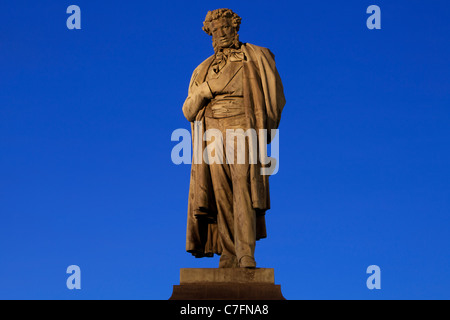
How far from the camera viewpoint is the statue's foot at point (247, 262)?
554 inches

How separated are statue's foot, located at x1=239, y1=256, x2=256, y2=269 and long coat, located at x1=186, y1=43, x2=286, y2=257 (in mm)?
944

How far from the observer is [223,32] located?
15.6 m

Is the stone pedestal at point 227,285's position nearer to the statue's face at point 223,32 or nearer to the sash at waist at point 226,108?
the sash at waist at point 226,108

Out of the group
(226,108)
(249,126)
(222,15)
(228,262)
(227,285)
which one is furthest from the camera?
(222,15)

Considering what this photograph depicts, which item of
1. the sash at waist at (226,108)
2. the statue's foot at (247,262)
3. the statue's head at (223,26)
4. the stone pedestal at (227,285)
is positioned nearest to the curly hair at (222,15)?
the statue's head at (223,26)

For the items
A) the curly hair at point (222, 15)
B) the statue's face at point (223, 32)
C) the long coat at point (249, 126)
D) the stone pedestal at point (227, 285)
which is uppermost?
the curly hair at point (222, 15)

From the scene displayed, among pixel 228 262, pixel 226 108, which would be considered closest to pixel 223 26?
pixel 226 108

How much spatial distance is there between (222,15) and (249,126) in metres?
2.43

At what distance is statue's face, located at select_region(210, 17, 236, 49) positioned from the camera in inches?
614

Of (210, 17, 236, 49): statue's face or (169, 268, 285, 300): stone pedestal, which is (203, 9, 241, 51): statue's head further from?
(169, 268, 285, 300): stone pedestal

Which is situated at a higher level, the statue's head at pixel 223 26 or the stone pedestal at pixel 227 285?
the statue's head at pixel 223 26

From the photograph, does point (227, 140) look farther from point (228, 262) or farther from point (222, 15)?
point (222, 15)
